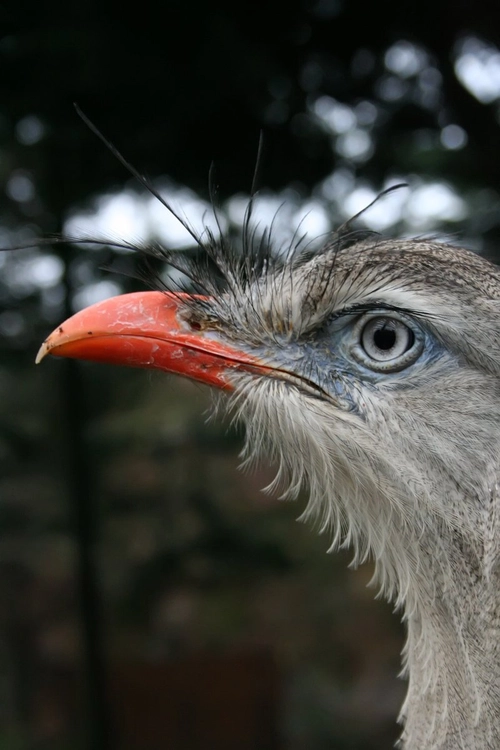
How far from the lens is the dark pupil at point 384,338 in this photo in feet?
3.25

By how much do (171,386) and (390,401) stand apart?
4.14ft

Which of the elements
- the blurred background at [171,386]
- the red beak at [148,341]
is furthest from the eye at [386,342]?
the blurred background at [171,386]

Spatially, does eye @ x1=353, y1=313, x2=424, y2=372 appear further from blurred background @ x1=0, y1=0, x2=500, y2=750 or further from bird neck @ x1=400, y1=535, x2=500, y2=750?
blurred background @ x1=0, y1=0, x2=500, y2=750

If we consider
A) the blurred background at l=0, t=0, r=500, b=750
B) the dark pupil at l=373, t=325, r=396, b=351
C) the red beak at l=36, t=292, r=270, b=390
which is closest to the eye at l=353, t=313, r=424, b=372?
the dark pupil at l=373, t=325, r=396, b=351

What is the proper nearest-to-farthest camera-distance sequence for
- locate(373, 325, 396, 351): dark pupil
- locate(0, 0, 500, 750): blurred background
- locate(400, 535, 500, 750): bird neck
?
1. locate(400, 535, 500, 750): bird neck
2. locate(373, 325, 396, 351): dark pupil
3. locate(0, 0, 500, 750): blurred background

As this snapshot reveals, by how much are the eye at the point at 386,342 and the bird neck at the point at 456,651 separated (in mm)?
260

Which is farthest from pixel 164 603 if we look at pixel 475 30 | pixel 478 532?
pixel 475 30

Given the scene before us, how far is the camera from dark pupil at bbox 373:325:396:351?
991 millimetres

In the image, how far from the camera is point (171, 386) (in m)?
2.14

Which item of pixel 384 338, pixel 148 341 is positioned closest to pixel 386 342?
pixel 384 338

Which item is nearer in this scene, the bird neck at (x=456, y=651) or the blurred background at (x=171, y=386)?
the bird neck at (x=456, y=651)

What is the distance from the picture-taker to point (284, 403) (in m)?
1.08

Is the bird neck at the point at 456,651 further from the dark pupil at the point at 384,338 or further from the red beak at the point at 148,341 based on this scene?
the red beak at the point at 148,341

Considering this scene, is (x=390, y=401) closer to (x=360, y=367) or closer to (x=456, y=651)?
(x=360, y=367)
